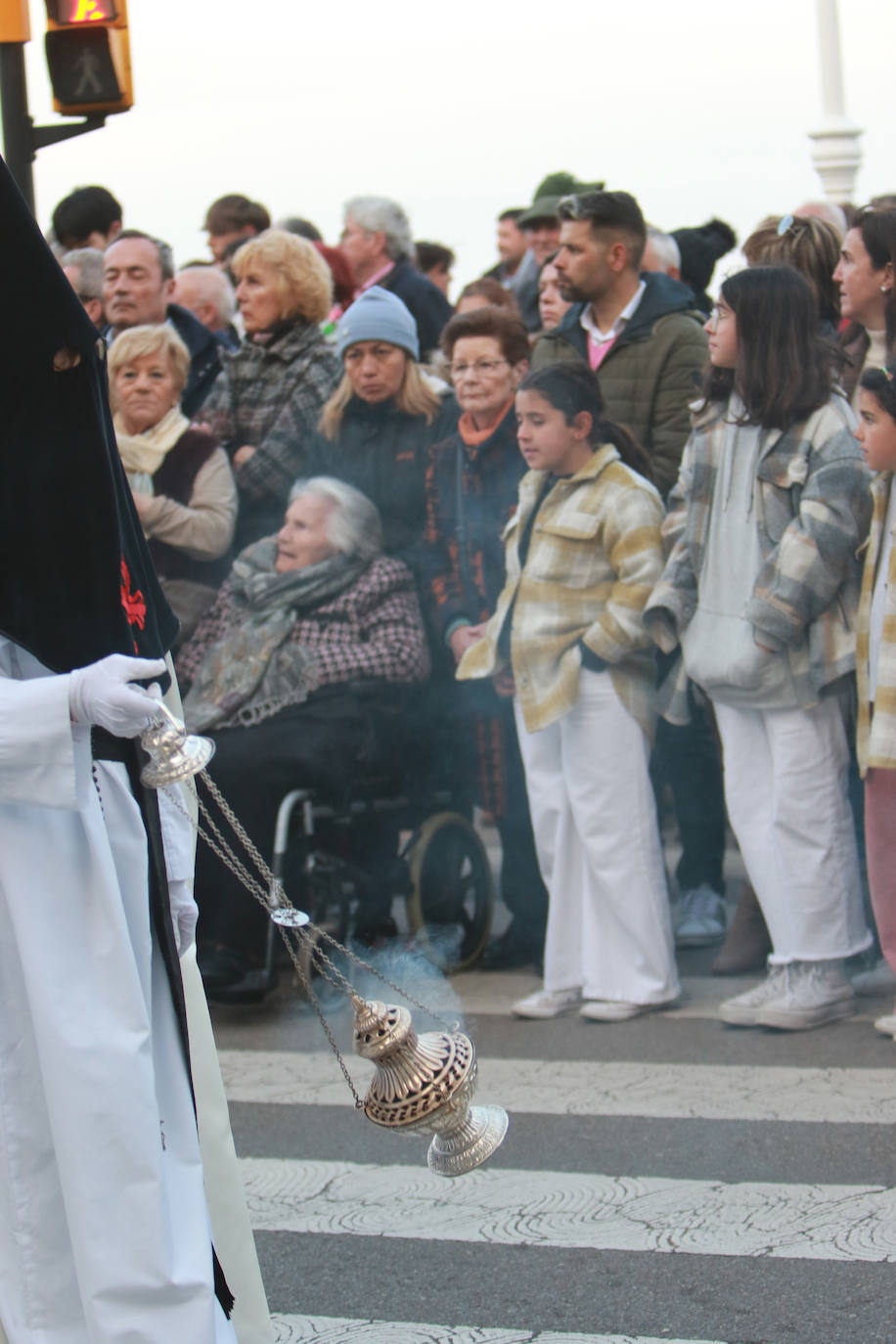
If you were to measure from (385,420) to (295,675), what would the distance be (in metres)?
1.09

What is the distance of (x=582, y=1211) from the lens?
4266mm

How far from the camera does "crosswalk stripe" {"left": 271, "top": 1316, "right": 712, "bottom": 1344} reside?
3561 millimetres

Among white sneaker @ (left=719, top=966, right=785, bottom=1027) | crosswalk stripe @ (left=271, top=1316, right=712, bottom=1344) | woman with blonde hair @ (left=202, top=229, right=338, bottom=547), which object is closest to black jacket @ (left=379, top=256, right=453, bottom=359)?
woman with blonde hair @ (left=202, top=229, right=338, bottom=547)

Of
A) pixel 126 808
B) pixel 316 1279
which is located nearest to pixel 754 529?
pixel 316 1279

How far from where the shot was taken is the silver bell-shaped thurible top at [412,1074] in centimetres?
307

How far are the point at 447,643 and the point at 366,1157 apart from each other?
2.41 metres

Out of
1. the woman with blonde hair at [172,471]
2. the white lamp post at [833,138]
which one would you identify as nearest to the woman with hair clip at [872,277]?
the woman with blonde hair at [172,471]

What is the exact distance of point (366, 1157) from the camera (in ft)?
15.8

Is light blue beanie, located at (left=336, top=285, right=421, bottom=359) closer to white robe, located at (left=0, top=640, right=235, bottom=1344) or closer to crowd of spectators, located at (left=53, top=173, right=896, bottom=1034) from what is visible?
crowd of spectators, located at (left=53, top=173, right=896, bottom=1034)

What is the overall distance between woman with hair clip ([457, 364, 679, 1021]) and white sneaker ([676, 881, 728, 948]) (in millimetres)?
727

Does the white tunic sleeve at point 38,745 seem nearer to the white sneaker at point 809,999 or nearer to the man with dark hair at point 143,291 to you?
the white sneaker at point 809,999

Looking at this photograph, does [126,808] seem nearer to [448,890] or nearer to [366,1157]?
[366,1157]

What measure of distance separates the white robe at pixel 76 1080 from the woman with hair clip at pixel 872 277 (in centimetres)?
363

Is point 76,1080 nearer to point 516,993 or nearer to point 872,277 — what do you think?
point 516,993
